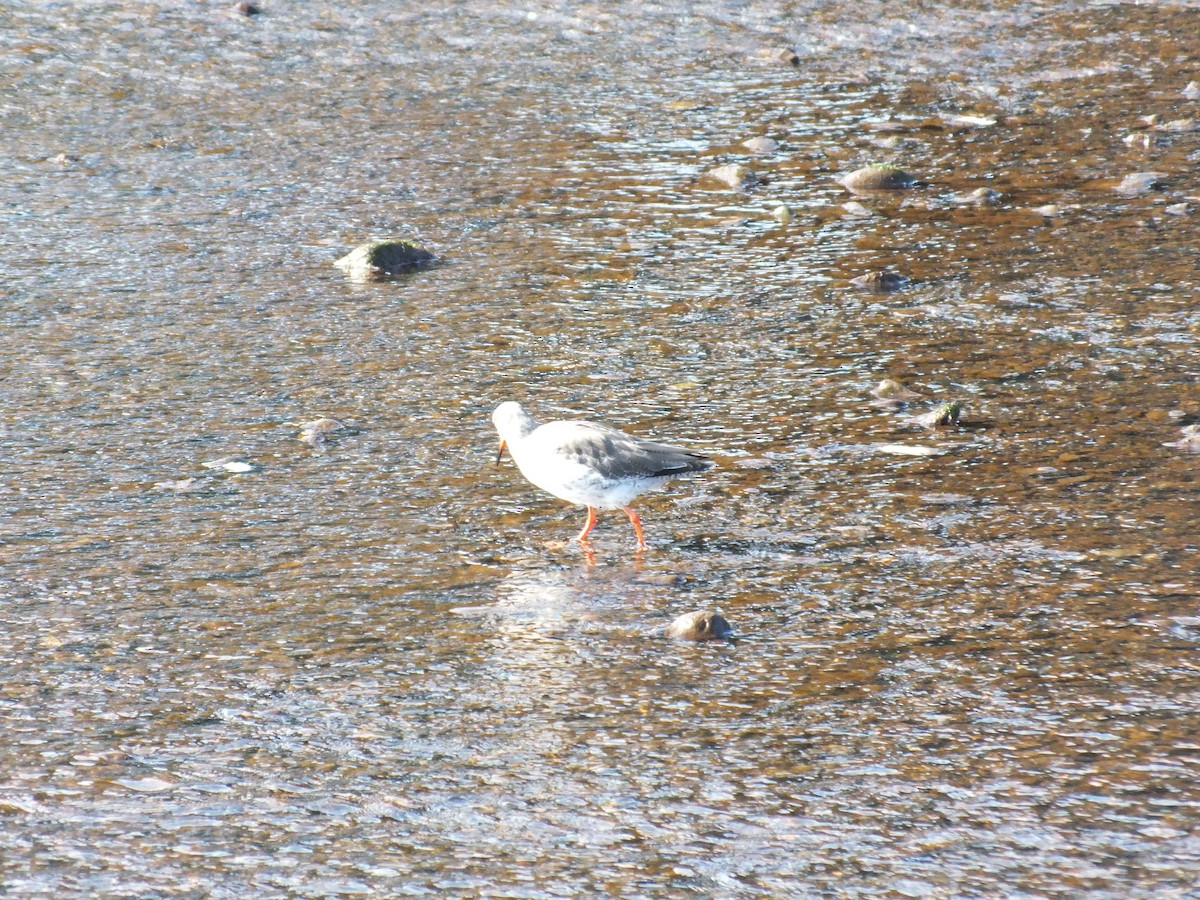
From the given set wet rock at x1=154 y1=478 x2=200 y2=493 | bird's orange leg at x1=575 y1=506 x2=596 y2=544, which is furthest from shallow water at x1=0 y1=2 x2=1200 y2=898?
bird's orange leg at x1=575 y1=506 x2=596 y2=544

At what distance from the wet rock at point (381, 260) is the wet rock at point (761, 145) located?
4494 mm

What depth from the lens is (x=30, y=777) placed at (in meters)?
6.28

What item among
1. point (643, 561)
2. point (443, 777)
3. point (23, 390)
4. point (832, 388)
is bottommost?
point (443, 777)

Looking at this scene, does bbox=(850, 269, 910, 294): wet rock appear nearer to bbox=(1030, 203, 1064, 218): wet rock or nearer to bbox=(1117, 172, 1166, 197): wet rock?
bbox=(1030, 203, 1064, 218): wet rock

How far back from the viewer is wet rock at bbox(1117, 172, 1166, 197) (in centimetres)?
1389

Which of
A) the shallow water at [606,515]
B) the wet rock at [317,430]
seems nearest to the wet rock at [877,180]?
the shallow water at [606,515]

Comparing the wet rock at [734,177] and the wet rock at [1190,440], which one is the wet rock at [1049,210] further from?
the wet rock at [1190,440]

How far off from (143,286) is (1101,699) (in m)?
8.93

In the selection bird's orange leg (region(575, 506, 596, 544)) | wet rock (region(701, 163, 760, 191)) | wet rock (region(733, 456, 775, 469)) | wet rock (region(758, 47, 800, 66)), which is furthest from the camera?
wet rock (region(758, 47, 800, 66))

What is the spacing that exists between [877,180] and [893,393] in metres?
4.84

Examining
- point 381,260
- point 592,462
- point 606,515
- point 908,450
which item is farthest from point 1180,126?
point 592,462

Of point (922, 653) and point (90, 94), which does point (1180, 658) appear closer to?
point (922, 653)

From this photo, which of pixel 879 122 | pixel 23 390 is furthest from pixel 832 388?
pixel 879 122

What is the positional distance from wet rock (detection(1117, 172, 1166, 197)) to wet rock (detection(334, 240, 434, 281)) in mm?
6763
